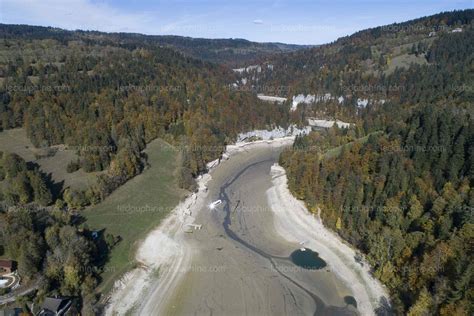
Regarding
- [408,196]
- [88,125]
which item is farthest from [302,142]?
[88,125]

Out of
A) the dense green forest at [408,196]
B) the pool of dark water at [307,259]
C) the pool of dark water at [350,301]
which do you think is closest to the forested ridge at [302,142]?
the dense green forest at [408,196]

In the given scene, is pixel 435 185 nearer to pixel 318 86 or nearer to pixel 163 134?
pixel 163 134

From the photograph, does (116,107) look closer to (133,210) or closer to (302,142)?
(133,210)

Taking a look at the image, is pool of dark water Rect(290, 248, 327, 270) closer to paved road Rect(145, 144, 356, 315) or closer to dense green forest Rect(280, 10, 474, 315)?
paved road Rect(145, 144, 356, 315)

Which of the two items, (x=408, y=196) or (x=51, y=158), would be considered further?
(x=51, y=158)

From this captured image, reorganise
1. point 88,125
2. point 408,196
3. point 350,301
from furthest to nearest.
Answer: point 88,125, point 408,196, point 350,301

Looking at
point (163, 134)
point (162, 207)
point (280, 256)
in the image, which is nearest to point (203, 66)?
point (163, 134)

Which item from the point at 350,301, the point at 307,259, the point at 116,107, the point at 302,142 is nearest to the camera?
the point at 350,301

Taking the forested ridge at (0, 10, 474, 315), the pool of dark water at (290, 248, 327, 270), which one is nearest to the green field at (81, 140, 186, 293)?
the forested ridge at (0, 10, 474, 315)
